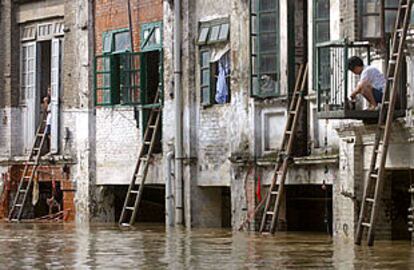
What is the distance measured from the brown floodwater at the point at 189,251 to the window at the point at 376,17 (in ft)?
11.3

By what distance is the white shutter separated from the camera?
36719mm

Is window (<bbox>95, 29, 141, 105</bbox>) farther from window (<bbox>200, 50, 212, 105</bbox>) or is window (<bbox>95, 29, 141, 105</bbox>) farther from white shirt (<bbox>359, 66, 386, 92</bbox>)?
white shirt (<bbox>359, 66, 386, 92</bbox>)

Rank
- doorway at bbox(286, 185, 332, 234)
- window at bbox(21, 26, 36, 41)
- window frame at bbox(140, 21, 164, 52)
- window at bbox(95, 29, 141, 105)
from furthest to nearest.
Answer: window at bbox(21, 26, 36, 41), window at bbox(95, 29, 141, 105), window frame at bbox(140, 21, 164, 52), doorway at bbox(286, 185, 332, 234)

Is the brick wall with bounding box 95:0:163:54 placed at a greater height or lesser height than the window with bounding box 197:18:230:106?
greater

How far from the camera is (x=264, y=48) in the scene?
92.9 ft

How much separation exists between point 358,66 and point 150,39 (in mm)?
10410

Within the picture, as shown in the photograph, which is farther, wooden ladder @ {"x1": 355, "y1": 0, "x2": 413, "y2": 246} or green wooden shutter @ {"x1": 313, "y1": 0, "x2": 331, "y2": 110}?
green wooden shutter @ {"x1": 313, "y1": 0, "x2": 331, "y2": 110}

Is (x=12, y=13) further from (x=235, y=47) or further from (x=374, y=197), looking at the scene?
(x=374, y=197)

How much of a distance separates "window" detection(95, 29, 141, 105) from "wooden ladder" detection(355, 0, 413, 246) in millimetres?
10946

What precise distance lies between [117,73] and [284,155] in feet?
23.9

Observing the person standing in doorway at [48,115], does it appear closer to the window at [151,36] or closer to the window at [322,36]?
the window at [151,36]

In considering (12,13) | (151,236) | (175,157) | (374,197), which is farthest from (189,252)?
(12,13)

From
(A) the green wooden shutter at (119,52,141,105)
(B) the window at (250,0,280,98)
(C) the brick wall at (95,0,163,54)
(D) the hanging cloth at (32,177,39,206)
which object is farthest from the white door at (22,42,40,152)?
(B) the window at (250,0,280,98)

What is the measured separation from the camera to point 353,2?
24.3 m
